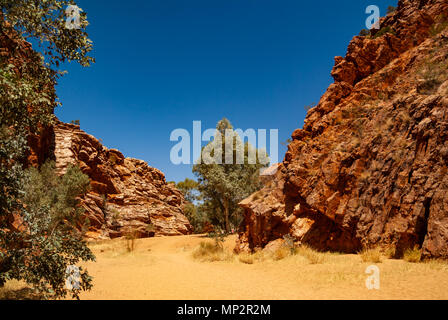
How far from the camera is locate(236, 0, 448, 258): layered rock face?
30.4 ft

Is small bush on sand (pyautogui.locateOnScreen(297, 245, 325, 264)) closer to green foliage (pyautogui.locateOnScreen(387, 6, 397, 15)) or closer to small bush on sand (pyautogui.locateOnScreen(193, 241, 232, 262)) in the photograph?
small bush on sand (pyautogui.locateOnScreen(193, 241, 232, 262))

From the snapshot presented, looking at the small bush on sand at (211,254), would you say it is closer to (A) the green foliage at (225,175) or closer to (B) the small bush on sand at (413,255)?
(B) the small bush on sand at (413,255)

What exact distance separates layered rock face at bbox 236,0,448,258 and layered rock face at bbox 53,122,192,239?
21.7 metres

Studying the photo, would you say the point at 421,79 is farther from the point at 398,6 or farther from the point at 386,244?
the point at 398,6

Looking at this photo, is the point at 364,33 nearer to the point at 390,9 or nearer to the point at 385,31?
the point at 385,31

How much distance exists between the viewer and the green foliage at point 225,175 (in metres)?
30.0

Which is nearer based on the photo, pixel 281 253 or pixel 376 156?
pixel 376 156

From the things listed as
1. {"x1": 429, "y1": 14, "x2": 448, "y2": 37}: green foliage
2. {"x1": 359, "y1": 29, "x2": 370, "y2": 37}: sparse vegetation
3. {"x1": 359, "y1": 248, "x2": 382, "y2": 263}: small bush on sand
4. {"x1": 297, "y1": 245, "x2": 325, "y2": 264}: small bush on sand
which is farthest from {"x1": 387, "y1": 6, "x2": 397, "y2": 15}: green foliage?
{"x1": 359, "y1": 248, "x2": 382, "y2": 263}: small bush on sand

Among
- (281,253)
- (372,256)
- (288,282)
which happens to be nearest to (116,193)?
(281,253)

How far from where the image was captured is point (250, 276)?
1007cm

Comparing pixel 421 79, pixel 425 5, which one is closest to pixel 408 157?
pixel 421 79

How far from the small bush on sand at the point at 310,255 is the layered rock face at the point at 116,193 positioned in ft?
74.4

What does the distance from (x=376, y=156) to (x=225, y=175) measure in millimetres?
19492

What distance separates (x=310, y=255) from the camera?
1112 centimetres
